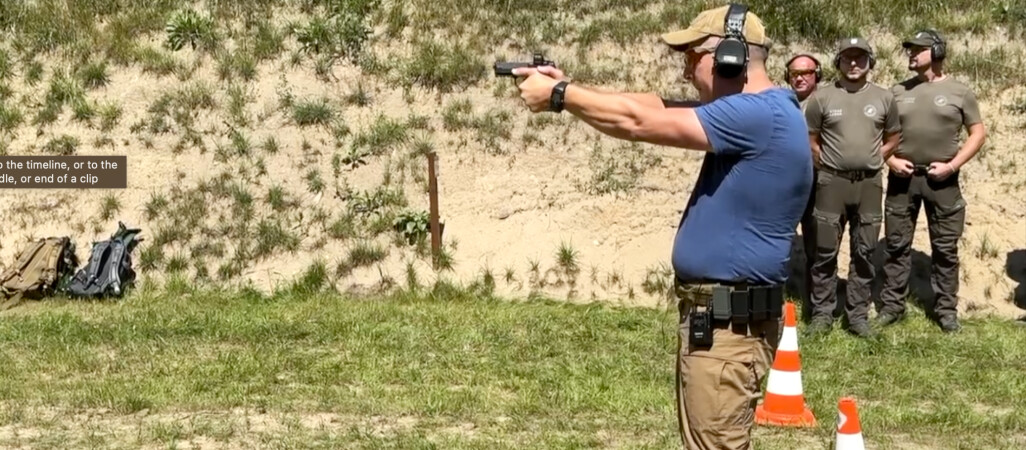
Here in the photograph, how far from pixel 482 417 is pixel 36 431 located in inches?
90.5

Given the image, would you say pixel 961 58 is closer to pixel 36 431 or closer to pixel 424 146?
pixel 424 146

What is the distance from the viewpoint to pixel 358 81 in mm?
11352

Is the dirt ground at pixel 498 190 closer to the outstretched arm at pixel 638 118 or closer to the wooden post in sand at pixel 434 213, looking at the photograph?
the wooden post in sand at pixel 434 213

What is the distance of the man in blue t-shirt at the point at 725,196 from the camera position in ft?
11.1

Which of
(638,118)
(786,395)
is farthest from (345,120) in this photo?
(638,118)

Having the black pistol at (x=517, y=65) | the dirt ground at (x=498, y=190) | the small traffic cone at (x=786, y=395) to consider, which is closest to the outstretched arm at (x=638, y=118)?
the black pistol at (x=517, y=65)

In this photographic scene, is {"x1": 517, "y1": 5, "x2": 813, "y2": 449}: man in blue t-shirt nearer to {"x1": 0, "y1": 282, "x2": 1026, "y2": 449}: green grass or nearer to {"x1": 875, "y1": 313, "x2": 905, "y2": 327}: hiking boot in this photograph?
{"x1": 0, "y1": 282, "x2": 1026, "y2": 449}: green grass

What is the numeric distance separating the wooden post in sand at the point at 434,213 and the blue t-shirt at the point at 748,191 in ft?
20.8

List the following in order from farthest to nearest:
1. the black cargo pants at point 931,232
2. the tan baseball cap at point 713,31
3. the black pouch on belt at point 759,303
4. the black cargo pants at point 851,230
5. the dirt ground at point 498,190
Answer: the dirt ground at point 498,190 → the black cargo pants at point 931,232 → the black cargo pants at point 851,230 → the black pouch on belt at point 759,303 → the tan baseball cap at point 713,31

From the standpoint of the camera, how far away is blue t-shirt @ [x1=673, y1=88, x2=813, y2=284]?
3361 millimetres

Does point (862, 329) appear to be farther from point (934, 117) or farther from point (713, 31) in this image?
point (713, 31)

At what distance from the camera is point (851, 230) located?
805cm

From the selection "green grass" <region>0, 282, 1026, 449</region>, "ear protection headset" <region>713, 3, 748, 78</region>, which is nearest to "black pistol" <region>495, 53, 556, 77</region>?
"ear protection headset" <region>713, 3, 748, 78</region>

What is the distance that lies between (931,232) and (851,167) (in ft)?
3.40
